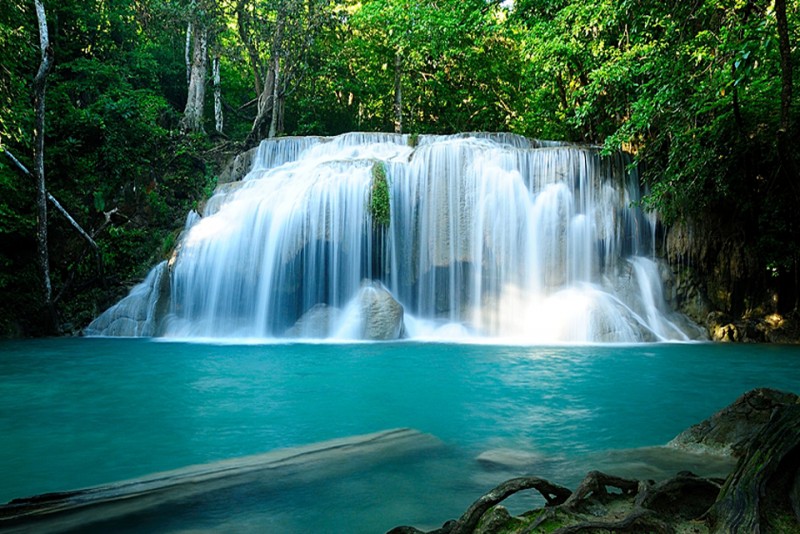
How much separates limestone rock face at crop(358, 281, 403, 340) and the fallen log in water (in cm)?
782

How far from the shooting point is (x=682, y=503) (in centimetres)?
196

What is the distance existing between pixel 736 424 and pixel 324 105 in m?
24.5

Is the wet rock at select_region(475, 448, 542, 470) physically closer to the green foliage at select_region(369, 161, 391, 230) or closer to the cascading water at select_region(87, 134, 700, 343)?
the cascading water at select_region(87, 134, 700, 343)

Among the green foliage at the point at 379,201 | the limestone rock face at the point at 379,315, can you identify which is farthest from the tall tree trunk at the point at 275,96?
the limestone rock face at the point at 379,315

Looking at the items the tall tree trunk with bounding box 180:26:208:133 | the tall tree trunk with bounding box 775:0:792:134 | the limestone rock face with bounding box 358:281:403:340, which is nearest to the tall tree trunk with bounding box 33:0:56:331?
the tall tree trunk with bounding box 180:26:208:133

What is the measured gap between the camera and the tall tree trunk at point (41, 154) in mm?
11609

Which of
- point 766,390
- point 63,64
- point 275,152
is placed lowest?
point 766,390

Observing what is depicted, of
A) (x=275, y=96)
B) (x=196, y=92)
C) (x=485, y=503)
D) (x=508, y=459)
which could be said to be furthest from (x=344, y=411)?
(x=275, y=96)

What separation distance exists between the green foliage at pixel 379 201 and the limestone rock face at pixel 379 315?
2150 mm

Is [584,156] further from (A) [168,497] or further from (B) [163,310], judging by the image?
(A) [168,497]

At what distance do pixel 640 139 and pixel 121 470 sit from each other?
16.7m

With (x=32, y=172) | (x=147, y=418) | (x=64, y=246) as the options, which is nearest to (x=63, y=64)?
(x=32, y=172)

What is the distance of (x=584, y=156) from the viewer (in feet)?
48.2

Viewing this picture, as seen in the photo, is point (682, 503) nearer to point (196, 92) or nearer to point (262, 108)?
point (196, 92)
